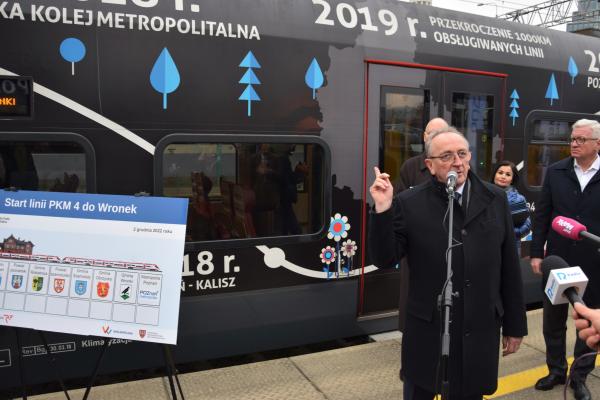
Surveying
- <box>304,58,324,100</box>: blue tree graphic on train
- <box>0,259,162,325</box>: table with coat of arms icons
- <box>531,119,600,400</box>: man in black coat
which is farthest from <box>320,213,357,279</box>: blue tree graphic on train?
<box>0,259,162,325</box>: table with coat of arms icons

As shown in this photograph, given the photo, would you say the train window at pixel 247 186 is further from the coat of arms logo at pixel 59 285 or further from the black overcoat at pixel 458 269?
the black overcoat at pixel 458 269

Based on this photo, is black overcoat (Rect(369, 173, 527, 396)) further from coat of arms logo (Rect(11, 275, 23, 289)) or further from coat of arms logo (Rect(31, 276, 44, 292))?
coat of arms logo (Rect(11, 275, 23, 289))

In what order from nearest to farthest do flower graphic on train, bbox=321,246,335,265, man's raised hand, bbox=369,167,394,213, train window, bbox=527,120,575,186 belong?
man's raised hand, bbox=369,167,394,213 < flower graphic on train, bbox=321,246,335,265 < train window, bbox=527,120,575,186

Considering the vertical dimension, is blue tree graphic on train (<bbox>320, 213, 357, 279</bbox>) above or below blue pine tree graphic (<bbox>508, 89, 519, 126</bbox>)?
below

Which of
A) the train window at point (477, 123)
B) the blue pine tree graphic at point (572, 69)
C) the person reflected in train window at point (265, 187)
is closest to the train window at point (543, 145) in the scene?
the blue pine tree graphic at point (572, 69)

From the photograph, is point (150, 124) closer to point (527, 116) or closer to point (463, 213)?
point (463, 213)

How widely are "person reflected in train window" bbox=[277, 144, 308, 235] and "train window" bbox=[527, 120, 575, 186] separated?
8.81 feet

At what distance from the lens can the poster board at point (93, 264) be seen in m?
2.55

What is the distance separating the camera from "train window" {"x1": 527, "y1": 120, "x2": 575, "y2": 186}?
5.20 m

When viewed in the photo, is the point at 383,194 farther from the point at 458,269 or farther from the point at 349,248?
the point at 349,248

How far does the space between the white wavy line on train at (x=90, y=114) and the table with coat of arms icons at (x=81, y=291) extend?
102cm

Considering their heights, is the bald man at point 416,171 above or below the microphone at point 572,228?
above

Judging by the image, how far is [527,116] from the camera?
16.6 ft

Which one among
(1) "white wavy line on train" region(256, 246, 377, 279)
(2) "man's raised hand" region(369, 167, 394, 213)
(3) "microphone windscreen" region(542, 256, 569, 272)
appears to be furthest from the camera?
(1) "white wavy line on train" region(256, 246, 377, 279)
